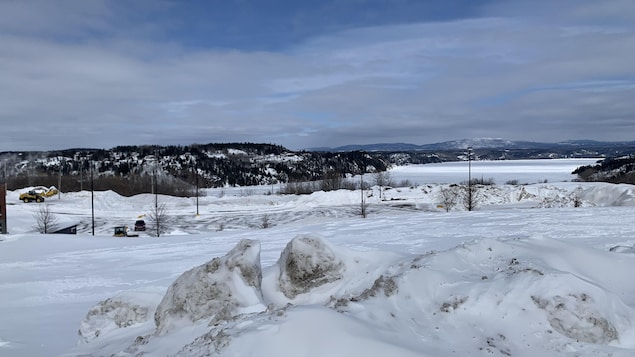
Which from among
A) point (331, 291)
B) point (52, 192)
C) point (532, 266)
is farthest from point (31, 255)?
point (52, 192)

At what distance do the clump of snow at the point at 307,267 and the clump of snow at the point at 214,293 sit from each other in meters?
0.54

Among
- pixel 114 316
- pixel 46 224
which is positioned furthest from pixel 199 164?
pixel 114 316

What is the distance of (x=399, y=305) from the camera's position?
531cm

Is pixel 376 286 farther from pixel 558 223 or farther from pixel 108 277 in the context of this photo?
pixel 558 223

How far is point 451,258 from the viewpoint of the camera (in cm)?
659

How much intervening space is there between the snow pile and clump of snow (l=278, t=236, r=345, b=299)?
0.02 metres

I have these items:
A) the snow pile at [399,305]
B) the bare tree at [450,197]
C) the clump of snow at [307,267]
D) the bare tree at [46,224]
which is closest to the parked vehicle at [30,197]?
the bare tree at [46,224]

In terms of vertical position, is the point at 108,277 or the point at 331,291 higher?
the point at 331,291

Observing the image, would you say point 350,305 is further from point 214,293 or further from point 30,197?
point 30,197

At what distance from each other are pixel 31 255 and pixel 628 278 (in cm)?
2023

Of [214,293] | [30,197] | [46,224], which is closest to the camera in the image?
[214,293]

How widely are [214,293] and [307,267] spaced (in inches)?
59.4

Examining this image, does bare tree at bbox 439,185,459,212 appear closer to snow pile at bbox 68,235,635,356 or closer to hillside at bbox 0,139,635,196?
snow pile at bbox 68,235,635,356

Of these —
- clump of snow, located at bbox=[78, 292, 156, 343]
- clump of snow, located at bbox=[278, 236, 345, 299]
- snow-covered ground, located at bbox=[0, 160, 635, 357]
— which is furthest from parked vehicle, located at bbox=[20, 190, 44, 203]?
clump of snow, located at bbox=[278, 236, 345, 299]
